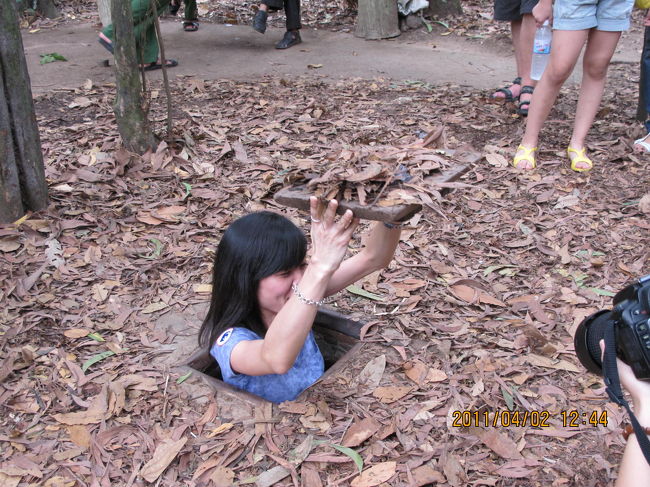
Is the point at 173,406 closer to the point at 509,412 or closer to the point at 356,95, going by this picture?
the point at 509,412

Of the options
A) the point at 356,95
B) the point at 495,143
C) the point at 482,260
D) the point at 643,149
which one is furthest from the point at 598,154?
the point at 356,95

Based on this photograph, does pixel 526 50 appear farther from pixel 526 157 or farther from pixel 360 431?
pixel 360 431

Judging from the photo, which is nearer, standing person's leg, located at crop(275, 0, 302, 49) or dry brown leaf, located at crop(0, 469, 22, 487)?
dry brown leaf, located at crop(0, 469, 22, 487)

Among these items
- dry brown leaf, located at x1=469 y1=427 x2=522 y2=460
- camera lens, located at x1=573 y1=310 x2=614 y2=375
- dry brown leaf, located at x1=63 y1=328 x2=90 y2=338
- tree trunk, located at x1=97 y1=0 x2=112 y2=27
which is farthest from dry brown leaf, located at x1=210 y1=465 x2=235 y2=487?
tree trunk, located at x1=97 y1=0 x2=112 y2=27

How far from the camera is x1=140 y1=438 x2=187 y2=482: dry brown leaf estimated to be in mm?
2268

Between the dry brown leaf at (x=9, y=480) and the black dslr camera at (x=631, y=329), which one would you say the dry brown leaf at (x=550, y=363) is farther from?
the dry brown leaf at (x=9, y=480)

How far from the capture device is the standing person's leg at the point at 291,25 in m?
7.79

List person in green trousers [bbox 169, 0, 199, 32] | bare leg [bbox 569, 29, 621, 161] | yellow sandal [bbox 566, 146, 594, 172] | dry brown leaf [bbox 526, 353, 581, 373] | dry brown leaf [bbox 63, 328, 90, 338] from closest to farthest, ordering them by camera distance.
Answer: dry brown leaf [bbox 526, 353, 581, 373] < dry brown leaf [bbox 63, 328, 90, 338] < bare leg [bbox 569, 29, 621, 161] < yellow sandal [bbox 566, 146, 594, 172] < person in green trousers [bbox 169, 0, 199, 32]

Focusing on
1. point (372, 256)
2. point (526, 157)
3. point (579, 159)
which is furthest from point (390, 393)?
point (579, 159)

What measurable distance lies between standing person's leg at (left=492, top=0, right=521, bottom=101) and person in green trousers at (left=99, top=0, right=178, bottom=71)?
10.6 ft

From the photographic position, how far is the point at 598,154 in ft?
15.9

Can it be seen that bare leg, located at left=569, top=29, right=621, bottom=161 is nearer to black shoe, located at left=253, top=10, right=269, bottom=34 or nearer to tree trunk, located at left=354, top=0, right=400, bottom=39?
black shoe, located at left=253, top=10, right=269, bottom=34
